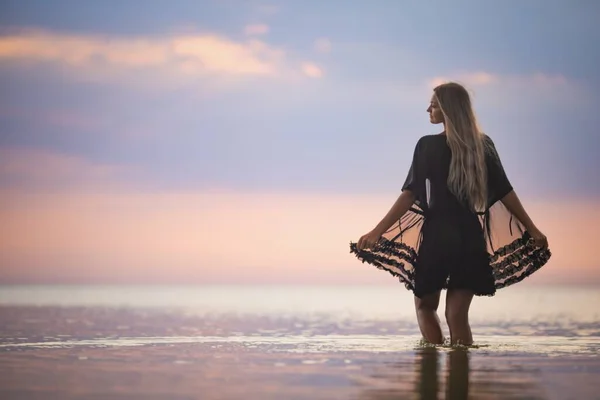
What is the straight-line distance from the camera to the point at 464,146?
253 inches

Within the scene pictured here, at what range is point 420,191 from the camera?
6.53 m

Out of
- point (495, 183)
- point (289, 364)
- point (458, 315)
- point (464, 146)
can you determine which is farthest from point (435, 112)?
point (289, 364)

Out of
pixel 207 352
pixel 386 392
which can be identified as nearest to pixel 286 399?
pixel 386 392

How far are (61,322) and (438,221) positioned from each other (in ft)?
15.7

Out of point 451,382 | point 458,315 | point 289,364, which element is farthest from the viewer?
point 458,315

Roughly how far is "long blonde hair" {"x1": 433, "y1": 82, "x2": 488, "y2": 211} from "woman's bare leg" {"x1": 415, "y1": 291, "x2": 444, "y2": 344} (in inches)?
23.6

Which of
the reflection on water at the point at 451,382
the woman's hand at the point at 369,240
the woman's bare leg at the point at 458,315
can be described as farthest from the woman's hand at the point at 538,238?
the reflection on water at the point at 451,382

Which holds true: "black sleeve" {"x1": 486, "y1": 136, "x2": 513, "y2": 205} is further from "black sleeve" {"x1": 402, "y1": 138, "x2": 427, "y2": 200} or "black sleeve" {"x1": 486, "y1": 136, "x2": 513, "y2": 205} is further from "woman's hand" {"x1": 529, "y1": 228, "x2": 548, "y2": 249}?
"black sleeve" {"x1": 402, "y1": 138, "x2": 427, "y2": 200}

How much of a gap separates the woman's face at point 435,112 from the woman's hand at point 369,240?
29.9 inches

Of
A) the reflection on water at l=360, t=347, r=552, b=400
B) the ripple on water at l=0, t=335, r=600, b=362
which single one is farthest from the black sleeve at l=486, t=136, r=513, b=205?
the reflection on water at l=360, t=347, r=552, b=400

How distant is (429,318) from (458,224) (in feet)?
1.93

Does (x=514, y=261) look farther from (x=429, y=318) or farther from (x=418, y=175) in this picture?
→ (x=418, y=175)

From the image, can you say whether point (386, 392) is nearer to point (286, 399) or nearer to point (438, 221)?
point (286, 399)

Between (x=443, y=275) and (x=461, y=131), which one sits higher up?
(x=461, y=131)
